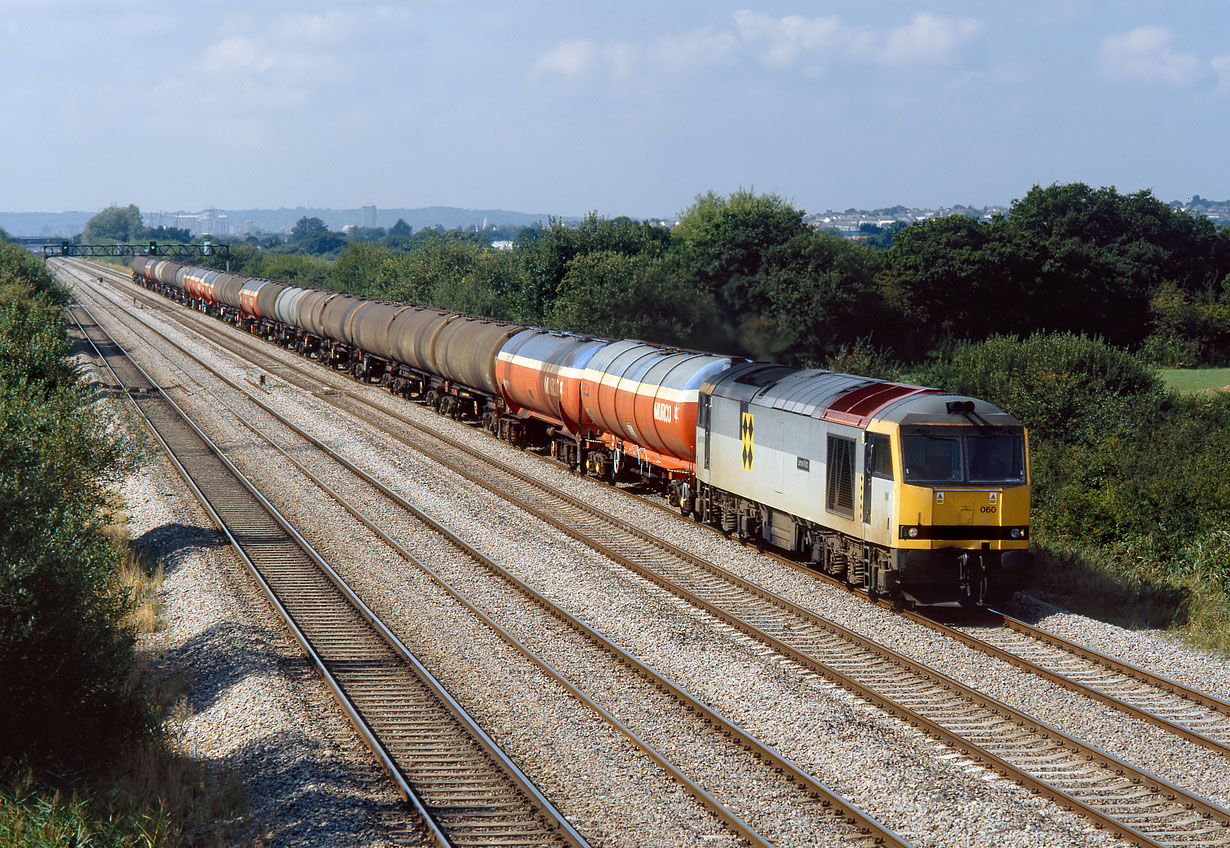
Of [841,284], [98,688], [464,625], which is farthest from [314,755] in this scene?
[841,284]

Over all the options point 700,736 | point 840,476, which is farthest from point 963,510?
point 700,736

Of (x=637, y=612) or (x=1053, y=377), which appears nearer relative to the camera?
(x=637, y=612)

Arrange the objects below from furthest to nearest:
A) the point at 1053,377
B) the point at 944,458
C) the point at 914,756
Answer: the point at 1053,377, the point at 944,458, the point at 914,756

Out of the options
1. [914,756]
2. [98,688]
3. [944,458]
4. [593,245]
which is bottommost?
[914,756]

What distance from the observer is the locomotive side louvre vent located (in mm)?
17219

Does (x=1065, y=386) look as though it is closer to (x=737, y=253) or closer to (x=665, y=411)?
(x=665, y=411)

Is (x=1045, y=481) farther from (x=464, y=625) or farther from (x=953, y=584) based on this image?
(x=464, y=625)

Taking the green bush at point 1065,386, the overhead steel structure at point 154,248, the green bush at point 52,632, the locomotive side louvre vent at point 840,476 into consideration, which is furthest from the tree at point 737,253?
the overhead steel structure at point 154,248

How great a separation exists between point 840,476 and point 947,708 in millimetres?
5014

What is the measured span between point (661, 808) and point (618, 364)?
1652 cm

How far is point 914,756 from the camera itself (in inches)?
467

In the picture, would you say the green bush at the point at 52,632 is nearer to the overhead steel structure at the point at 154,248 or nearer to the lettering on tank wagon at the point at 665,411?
the lettering on tank wagon at the point at 665,411

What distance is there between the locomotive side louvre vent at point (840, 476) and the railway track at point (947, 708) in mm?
1822

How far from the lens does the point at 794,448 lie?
18.8m
